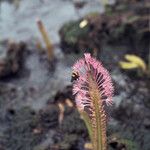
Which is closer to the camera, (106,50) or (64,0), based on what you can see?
(106,50)

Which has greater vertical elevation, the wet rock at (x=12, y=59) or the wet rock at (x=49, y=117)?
the wet rock at (x=12, y=59)

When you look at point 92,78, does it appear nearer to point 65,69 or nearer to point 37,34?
point 65,69

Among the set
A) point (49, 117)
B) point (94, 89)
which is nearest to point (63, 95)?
point (49, 117)

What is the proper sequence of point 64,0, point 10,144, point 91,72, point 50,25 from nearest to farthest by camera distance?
point 91,72 < point 10,144 < point 50,25 < point 64,0

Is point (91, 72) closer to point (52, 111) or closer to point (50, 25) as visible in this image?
point (52, 111)

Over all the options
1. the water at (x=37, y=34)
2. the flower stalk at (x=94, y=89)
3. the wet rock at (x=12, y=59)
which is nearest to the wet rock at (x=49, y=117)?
the water at (x=37, y=34)

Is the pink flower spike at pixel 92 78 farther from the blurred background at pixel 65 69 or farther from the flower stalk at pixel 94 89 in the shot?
the blurred background at pixel 65 69

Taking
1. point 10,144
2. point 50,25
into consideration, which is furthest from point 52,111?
point 50,25

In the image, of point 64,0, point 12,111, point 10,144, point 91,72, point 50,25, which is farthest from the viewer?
point 64,0
